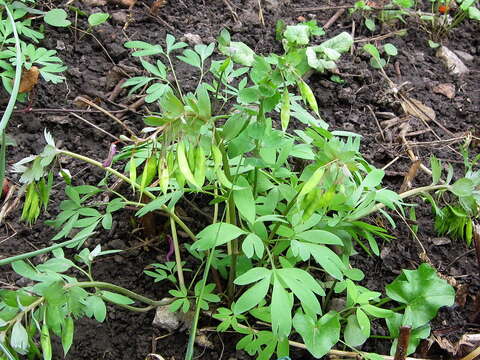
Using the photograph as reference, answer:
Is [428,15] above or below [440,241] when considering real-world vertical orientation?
above

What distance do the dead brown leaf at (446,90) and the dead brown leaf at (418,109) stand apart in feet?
0.44

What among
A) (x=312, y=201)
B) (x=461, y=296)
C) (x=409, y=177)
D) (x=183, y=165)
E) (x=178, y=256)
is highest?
(x=183, y=165)

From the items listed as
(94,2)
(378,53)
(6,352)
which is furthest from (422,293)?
(94,2)

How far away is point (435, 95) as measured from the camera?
2672mm

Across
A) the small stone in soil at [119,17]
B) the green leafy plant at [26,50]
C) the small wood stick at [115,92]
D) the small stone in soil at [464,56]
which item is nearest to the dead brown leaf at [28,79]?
the green leafy plant at [26,50]

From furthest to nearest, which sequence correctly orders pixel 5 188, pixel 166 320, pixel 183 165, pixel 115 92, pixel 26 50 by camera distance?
1. pixel 115 92
2. pixel 26 50
3. pixel 5 188
4. pixel 166 320
5. pixel 183 165

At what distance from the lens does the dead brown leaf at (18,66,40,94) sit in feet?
7.42

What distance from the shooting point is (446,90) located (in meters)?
2.69

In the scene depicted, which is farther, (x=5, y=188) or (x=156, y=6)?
(x=156, y=6)

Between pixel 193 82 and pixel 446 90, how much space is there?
3.79ft

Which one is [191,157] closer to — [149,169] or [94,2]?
[149,169]

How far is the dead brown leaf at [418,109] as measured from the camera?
8.42 feet

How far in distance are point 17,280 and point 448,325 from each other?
4.45ft

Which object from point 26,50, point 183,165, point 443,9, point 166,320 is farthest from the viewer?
point 443,9
